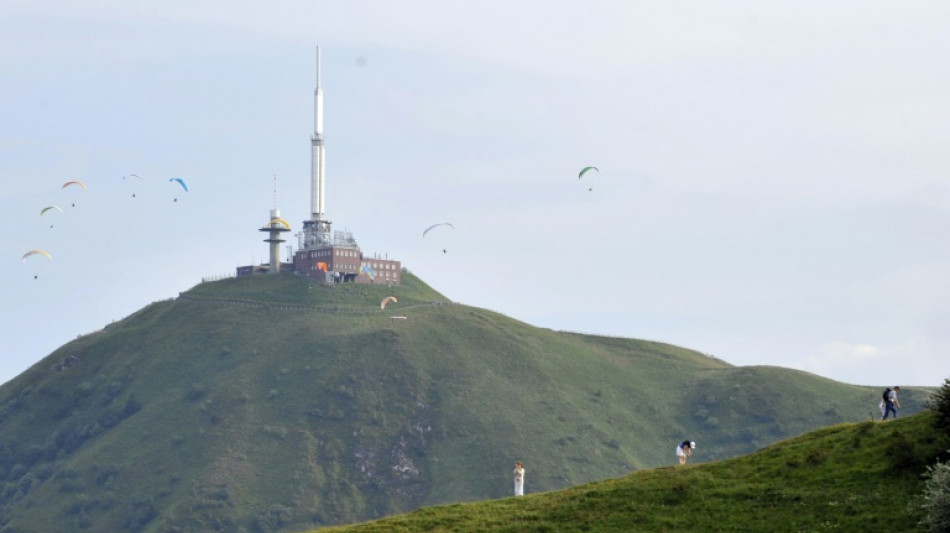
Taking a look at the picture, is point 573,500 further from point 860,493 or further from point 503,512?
point 860,493

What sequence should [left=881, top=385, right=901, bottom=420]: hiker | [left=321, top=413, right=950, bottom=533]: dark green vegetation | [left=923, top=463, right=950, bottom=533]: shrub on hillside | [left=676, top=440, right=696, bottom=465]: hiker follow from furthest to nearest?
[left=881, top=385, right=901, bottom=420]: hiker, [left=676, top=440, right=696, bottom=465]: hiker, [left=321, top=413, right=950, bottom=533]: dark green vegetation, [left=923, top=463, right=950, bottom=533]: shrub on hillside

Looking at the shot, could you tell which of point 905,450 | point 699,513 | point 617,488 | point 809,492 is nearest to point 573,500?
point 617,488

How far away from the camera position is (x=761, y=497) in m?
72.8

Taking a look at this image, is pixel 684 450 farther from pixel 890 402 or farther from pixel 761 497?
pixel 890 402

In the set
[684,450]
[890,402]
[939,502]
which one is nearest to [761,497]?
[684,450]

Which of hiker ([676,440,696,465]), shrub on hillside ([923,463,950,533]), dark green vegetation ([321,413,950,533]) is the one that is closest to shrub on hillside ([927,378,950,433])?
dark green vegetation ([321,413,950,533])

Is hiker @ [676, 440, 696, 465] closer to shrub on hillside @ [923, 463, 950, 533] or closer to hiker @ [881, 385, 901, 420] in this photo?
hiker @ [881, 385, 901, 420]

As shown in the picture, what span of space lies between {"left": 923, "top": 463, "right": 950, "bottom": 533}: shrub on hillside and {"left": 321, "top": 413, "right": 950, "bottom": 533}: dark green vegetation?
215cm

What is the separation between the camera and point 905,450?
7231 centimetres

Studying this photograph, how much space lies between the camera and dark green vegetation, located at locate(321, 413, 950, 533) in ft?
227

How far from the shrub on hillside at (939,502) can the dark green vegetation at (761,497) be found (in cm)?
215

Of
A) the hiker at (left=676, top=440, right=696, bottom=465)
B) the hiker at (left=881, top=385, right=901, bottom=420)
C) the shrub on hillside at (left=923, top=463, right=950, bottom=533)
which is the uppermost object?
the hiker at (left=881, top=385, right=901, bottom=420)

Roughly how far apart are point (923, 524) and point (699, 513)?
37.1 feet

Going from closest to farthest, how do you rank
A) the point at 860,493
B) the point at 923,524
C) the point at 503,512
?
the point at 923,524 < the point at 860,493 < the point at 503,512
